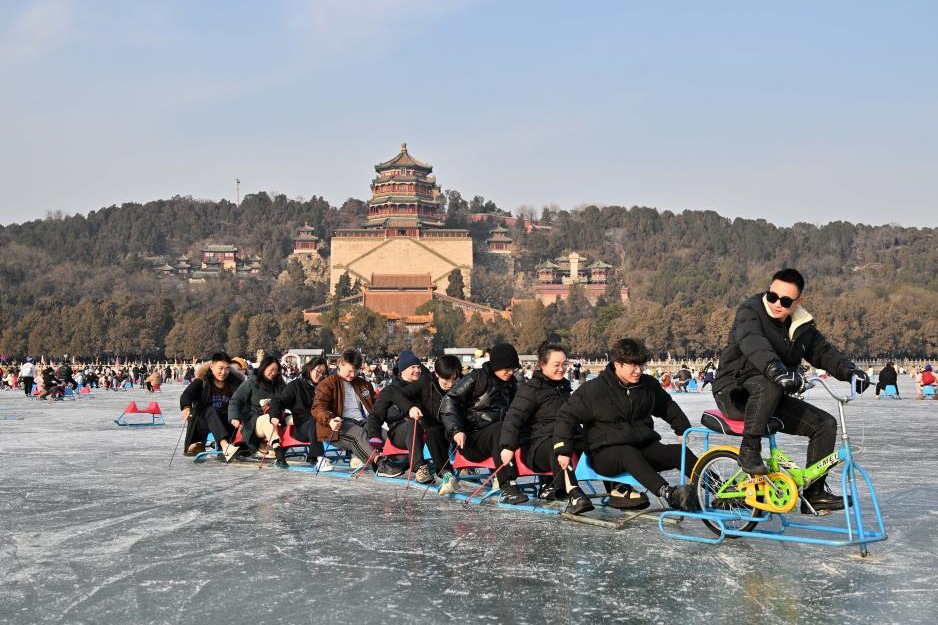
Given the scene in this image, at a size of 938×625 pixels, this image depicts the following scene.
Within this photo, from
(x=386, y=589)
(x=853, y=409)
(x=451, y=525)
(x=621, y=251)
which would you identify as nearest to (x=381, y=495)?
(x=451, y=525)

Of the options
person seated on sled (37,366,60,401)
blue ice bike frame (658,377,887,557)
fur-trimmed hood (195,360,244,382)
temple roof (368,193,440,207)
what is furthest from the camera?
temple roof (368,193,440,207)

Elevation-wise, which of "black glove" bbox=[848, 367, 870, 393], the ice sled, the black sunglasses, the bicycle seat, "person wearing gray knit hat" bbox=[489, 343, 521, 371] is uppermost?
the black sunglasses

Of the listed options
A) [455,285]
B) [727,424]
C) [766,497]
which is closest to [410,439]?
[727,424]

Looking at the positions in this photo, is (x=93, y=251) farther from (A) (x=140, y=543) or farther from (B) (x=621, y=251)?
(A) (x=140, y=543)

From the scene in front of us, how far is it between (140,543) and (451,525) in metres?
1.70

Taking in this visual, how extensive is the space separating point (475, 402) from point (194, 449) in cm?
392

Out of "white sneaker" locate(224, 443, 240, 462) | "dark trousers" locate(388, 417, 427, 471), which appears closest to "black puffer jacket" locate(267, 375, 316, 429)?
"white sneaker" locate(224, 443, 240, 462)

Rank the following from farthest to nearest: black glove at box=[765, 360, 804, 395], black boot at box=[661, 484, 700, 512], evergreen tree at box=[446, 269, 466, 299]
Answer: evergreen tree at box=[446, 269, 466, 299] < black boot at box=[661, 484, 700, 512] < black glove at box=[765, 360, 804, 395]

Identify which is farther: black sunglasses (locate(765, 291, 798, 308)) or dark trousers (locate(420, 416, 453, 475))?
dark trousers (locate(420, 416, 453, 475))

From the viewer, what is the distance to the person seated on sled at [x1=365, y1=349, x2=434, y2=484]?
28.7ft

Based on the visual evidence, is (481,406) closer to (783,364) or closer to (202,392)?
(783,364)

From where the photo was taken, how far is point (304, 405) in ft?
33.4

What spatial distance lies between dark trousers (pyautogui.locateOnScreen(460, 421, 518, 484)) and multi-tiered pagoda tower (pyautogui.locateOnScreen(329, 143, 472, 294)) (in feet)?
352

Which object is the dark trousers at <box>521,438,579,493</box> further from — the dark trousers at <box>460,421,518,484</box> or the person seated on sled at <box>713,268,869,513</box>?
the person seated on sled at <box>713,268,869,513</box>
